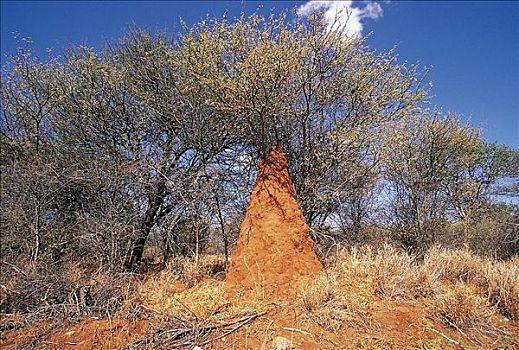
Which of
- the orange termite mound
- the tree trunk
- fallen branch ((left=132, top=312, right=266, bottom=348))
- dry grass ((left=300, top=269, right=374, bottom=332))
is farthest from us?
the tree trunk

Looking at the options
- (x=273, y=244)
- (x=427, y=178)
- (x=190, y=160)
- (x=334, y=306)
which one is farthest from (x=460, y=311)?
(x=427, y=178)

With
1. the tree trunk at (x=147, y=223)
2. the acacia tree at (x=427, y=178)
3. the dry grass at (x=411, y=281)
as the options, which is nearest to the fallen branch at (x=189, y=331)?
the dry grass at (x=411, y=281)

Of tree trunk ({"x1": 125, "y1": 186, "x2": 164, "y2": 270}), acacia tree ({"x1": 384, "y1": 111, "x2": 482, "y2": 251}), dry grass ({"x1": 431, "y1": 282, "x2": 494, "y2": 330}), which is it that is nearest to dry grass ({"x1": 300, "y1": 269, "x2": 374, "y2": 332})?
dry grass ({"x1": 431, "y1": 282, "x2": 494, "y2": 330})

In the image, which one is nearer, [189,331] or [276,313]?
[189,331]

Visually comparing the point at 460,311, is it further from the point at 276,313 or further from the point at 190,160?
the point at 190,160

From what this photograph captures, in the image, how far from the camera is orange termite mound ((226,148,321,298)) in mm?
6785

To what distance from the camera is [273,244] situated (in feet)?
23.0

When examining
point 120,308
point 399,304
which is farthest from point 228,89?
point 399,304

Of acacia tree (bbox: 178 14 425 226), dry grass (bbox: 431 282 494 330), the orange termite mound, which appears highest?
acacia tree (bbox: 178 14 425 226)

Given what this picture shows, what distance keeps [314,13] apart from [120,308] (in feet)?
23.0

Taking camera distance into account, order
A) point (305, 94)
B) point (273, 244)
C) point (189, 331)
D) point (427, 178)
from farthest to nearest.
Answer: point (427, 178)
point (305, 94)
point (273, 244)
point (189, 331)

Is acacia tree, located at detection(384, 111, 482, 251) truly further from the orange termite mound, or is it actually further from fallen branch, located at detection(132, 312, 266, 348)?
fallen branch, located at detection(132, 312, 266, 348)

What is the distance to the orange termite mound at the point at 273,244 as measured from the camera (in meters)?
6.79

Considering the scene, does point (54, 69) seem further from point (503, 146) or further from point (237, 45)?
point (503, 146)
